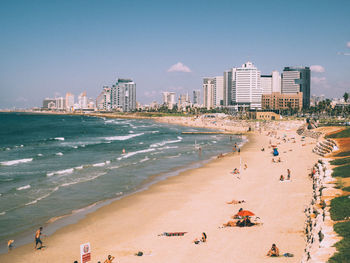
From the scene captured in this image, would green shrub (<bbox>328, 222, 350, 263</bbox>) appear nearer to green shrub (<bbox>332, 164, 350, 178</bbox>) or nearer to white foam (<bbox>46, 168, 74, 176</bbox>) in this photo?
green shrub (<bbox>332, 164, 350, 178</bbox>)

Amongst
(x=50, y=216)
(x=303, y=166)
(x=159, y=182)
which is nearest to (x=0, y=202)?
(x=50, y=216)

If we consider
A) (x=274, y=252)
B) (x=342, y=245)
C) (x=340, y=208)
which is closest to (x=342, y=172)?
(x=340, y=208)

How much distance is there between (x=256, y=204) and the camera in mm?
25000

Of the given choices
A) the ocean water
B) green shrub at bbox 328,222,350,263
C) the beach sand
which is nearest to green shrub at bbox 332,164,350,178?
the beach sand

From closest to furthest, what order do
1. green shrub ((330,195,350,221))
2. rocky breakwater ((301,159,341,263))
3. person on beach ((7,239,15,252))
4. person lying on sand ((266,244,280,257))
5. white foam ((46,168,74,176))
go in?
rocky breakwater ((301,159,341,263)) < person lying on sand ((266,244,280,257)) < green shrub ((330,195,350,221)) < person on beach ((7,239,15,252)) < white foam ((46,168,74,176))

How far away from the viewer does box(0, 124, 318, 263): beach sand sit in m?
17.0

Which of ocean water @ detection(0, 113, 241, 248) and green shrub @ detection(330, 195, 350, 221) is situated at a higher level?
green shrub @ detection(330, 195, 350, 221)

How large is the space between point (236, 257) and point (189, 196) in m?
13.9

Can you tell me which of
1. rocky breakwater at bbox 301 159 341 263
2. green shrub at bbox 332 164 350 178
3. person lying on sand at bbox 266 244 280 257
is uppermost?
green shrub at bbox 332 164 350 178

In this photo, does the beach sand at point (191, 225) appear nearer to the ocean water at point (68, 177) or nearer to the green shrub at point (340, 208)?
the green shrub at point (340, 208)

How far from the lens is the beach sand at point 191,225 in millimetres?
17016

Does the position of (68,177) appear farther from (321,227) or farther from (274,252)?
(321,227)

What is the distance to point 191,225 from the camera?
21.6 meters

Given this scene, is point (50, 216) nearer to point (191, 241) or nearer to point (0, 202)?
point (0, 202)
